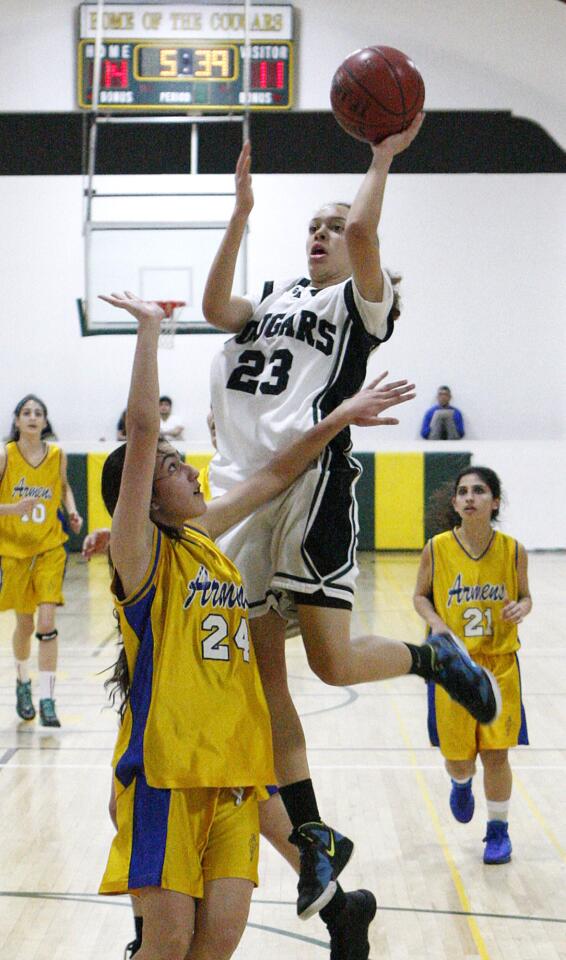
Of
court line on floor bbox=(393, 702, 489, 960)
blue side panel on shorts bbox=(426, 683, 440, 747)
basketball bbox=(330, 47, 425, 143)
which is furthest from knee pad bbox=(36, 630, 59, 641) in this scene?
basketball bbox=(330, 47, 425, 143)

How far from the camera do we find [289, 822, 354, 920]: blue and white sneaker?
2855 millimetres

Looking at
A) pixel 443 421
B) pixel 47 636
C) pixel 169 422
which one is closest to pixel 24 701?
pixel 47 636

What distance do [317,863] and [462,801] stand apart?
1.69 meters

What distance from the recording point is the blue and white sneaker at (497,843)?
424 centimetres

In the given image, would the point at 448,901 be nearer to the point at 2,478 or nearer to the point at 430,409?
the point at 2,478

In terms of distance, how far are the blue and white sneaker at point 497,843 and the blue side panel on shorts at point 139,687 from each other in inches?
83.5

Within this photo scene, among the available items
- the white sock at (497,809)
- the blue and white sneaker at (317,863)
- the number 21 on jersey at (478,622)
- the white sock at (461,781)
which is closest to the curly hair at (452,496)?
the number 21 on jersey at (478,622)

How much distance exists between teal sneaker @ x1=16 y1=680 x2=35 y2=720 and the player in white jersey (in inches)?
136

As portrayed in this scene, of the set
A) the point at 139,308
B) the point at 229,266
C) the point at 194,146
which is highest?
the point at 194,146

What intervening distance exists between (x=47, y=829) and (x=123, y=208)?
10.0 m

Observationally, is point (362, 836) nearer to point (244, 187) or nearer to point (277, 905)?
point (277, 905)

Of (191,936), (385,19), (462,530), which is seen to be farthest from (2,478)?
(385,19)

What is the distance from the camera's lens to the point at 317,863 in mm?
2922

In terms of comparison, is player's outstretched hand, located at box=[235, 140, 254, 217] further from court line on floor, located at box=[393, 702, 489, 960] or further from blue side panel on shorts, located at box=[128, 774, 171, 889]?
court line on floor, located at box=[393, 702, 489, 960]
